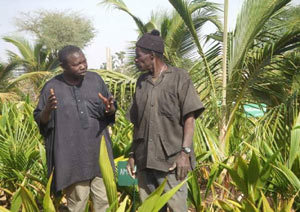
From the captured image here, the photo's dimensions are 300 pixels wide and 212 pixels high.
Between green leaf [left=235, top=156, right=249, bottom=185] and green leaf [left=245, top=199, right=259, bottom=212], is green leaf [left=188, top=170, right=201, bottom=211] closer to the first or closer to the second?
green leaf [left=235, top=156, right=249, bottom=185]

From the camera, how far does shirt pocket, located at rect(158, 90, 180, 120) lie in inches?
101

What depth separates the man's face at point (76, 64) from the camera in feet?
9.55

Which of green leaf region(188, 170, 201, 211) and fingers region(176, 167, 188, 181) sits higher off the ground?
fingers region(176, 167, 188, 181)

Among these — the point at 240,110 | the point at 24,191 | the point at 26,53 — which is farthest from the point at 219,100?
the point at 26,53

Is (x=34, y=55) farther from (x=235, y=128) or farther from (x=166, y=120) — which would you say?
(x=166, y=120)

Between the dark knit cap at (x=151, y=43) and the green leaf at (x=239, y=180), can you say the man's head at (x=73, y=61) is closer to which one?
the dark knit cap at (x=151, y=43)

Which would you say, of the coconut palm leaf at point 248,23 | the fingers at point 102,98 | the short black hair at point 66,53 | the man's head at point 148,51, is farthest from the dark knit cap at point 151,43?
the coconut palm leaf at point 248,23

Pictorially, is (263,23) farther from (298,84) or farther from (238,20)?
(298,84)

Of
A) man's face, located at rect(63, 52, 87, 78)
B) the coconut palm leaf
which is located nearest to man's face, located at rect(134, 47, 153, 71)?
man's face, located at rect(63, 52, 87, 78)

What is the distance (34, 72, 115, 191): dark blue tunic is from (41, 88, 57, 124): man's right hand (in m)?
0.07

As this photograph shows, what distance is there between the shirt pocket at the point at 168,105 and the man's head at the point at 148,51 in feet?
0.64

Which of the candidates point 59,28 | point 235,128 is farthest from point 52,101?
point 59,28

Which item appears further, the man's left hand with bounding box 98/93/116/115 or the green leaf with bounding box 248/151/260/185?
the man's left hand with bounding box 98/93/116/115

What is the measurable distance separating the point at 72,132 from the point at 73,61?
48cm
